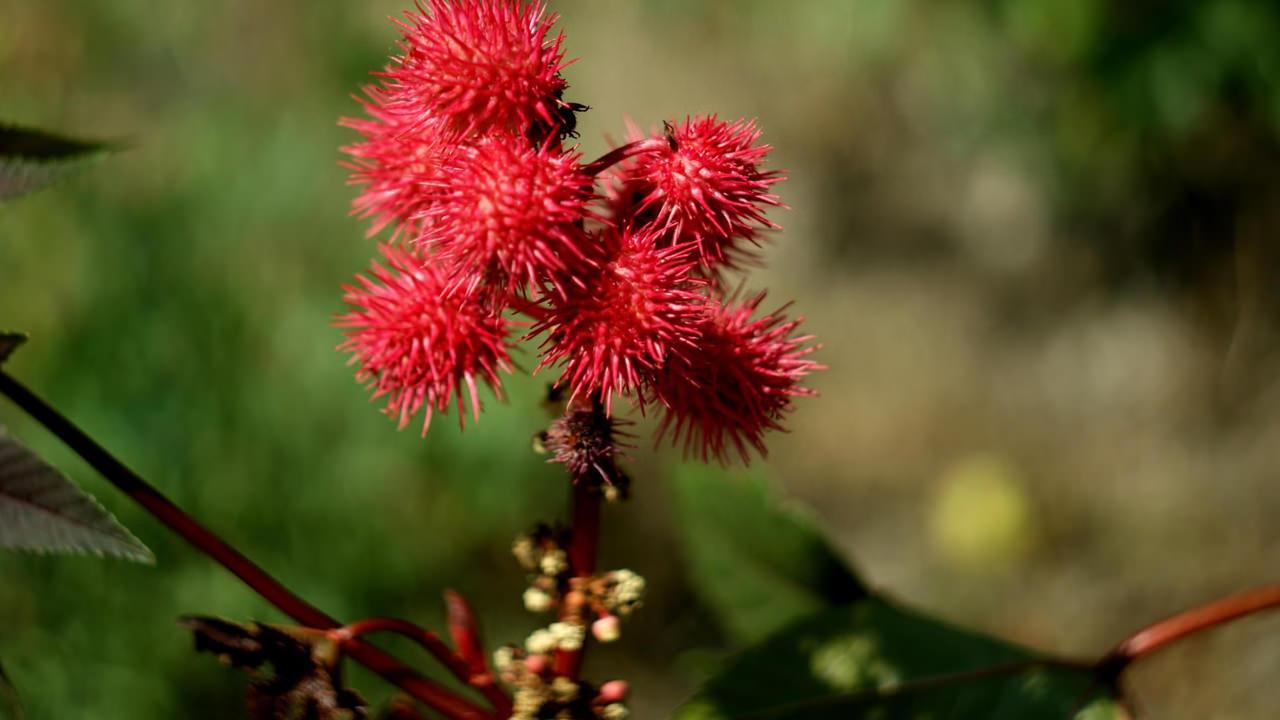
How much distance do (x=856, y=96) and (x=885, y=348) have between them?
1.06 m

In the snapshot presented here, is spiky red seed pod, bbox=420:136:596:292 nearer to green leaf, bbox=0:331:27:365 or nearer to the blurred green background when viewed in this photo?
green leaf, bbox=0:331:27:365

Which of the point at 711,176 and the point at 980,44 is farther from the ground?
the point at 980,44

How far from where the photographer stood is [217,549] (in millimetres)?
862

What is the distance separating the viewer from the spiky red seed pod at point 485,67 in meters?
0.92

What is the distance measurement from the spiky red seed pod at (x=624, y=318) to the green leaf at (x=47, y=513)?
363 mm

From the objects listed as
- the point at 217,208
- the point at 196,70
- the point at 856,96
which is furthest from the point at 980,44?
the point at 196,70

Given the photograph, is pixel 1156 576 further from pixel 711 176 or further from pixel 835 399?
pixel 711 176

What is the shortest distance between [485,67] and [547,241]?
16 centimetres

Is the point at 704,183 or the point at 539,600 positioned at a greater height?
the point at 704,183

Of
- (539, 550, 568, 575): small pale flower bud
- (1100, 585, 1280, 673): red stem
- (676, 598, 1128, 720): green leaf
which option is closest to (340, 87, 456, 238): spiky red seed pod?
(539, 550, 568, 575): small pale flower bud

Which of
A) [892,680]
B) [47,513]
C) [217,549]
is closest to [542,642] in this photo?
[217,549]

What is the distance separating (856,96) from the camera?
14.6ft

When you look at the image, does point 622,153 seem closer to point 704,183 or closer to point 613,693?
point 704,183

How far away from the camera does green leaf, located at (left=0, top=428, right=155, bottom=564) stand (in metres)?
0.79
